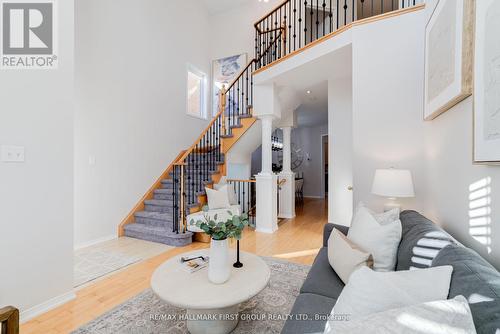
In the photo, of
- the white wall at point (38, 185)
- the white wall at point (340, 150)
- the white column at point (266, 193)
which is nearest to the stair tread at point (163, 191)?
the white column at point (266, 193)

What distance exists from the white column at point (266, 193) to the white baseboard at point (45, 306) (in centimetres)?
274

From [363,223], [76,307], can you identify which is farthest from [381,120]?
[76,307]

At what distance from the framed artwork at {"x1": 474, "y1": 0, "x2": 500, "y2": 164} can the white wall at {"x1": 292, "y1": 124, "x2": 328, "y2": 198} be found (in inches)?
291

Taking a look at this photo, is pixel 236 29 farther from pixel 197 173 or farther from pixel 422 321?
pixel 422 321

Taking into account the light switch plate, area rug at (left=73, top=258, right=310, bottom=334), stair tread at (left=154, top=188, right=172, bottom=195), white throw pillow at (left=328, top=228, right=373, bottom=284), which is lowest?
area rug at (left=73, top=258, right=310, bottom=334)

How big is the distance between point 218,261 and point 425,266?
117 cm

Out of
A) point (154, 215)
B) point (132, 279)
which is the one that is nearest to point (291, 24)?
point (154, 215)

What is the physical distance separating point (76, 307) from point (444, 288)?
251cm

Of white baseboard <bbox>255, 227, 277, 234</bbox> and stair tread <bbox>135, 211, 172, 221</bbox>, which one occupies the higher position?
stair tread <bbox>135, 211, 172, 221</bbox>

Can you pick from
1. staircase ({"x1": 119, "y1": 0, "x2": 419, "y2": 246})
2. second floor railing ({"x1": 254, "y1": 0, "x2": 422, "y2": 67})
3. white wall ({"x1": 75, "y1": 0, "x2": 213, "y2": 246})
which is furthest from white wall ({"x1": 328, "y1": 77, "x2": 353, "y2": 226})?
white wall ({"x1": 75, "y1": 0, "x2": 213, "y2": 246})

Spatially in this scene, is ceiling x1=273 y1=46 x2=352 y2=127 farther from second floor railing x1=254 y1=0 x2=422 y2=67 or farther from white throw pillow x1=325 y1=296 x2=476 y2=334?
white throw pillow x1=325 y1=296 x2=476 y2=334

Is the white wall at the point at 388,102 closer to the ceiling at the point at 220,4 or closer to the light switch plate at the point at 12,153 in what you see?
the light switch plate at the point at 12,153

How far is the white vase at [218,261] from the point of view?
5.05 feet

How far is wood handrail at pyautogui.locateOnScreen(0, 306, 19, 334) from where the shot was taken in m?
1.07
